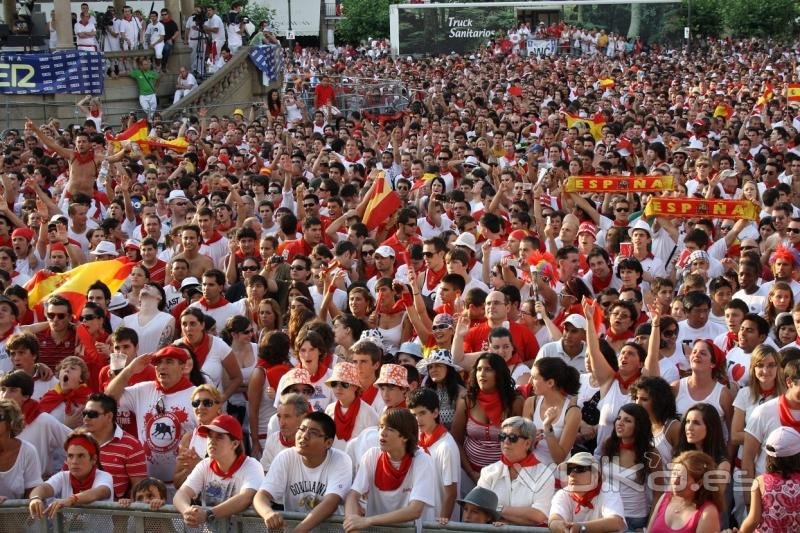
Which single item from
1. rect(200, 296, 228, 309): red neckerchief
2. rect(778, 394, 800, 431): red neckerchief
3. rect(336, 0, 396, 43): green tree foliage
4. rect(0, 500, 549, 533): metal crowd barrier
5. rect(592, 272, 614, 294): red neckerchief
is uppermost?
rect(336, 0, 396, 43): green tree foliage

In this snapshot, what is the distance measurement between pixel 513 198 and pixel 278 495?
25.6ft

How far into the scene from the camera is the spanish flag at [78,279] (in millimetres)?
10898

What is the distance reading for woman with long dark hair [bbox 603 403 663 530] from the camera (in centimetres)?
652

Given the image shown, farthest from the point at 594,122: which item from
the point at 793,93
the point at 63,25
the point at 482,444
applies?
the point at 482,444

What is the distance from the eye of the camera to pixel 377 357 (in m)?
7.88

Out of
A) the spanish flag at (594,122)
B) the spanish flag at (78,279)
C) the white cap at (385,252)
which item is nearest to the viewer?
the white cap at (385,252)

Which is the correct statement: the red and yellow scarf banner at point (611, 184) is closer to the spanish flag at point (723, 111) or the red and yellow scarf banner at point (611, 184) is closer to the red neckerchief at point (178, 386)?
the red neckerchief at point (178, 386)

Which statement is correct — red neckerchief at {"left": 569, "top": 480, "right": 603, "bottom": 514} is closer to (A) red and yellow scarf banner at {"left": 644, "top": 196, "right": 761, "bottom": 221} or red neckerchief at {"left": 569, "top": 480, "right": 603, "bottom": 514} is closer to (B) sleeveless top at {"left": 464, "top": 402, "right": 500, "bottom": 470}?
(B) sleeveless top at {"left": 464, "top": 402, "right": 500, "bottom": 470}

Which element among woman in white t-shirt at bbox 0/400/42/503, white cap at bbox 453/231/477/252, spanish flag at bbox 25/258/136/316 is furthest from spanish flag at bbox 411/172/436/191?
woman in white t-shirt at bbox 0/400/42/503

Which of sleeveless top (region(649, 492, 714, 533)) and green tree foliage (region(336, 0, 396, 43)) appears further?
green tree foliage (region(336, 0, 396, 43))

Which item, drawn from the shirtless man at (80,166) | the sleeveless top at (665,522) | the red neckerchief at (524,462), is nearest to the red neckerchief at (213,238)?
the shirtless man at (80,166)

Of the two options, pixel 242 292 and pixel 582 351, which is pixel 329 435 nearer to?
pixel 582 351

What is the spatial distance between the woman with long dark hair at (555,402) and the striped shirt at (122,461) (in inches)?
88.2

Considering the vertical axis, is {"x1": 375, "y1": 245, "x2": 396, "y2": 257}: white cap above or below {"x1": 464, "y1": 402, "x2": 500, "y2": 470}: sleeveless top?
above
